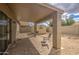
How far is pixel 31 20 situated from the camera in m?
2.93

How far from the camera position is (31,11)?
2922mm

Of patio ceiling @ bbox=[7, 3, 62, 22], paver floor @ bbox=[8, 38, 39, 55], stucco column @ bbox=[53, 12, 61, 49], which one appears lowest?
paver floor @ bbox=[8, 38, 39, 55]

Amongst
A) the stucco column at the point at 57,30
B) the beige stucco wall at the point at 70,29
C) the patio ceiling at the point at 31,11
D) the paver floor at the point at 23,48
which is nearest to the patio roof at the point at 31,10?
the patio ceiling at the point at 31,11

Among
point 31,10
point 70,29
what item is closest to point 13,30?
point 31,10

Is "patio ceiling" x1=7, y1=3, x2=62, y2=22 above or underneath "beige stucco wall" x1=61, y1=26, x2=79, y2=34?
above

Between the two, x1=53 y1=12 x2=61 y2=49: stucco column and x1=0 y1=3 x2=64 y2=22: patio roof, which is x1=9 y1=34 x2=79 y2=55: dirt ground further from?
x1=0 y1=3 x2=64 y2=22: patio roof

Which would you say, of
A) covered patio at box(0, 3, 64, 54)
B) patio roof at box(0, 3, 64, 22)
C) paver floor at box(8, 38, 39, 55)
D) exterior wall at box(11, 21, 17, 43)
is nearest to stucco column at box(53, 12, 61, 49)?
covered patio at box(0, 3, 64, 54)

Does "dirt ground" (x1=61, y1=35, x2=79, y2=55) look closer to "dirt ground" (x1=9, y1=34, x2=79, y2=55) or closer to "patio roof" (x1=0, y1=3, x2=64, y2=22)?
"dirt ground" (x1=9, y1=34, x2=79, y2=55)

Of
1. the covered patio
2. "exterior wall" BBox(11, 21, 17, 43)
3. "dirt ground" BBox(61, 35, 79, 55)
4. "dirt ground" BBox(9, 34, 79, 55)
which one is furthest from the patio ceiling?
"dirt ground" BBox(61, 35, 79, 55)

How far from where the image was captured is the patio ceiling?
114 inches

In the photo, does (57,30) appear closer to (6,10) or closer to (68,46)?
(68,46)
